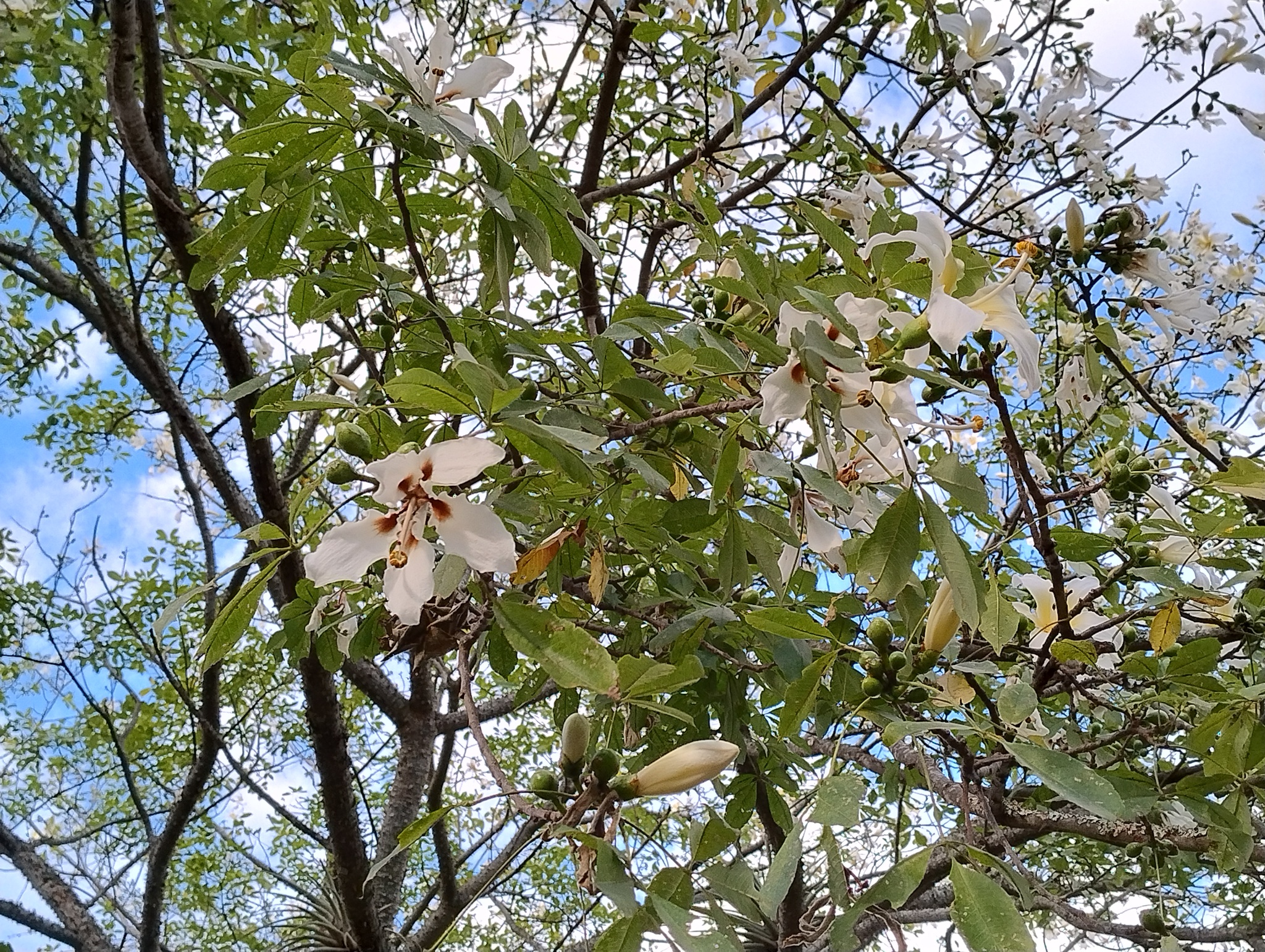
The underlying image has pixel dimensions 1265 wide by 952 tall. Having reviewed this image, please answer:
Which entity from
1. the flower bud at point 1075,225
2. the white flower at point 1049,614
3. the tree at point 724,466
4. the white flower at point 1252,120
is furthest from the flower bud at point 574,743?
the white flower at point 1252,120

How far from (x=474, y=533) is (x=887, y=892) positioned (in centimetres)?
42

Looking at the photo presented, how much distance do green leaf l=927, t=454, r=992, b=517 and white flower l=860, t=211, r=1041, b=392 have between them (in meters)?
0.11

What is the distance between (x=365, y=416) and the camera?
0.95 m

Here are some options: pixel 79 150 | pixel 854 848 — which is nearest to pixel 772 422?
pixel 79 150

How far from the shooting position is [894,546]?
0.72m

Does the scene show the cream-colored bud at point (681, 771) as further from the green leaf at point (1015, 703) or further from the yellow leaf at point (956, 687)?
the yellow leaf at point (956, 687)

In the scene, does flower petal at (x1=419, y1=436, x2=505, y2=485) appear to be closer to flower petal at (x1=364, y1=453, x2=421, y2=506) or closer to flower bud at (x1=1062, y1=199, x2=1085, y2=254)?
flower petal at (x1=364, y1=453, x2=421, y2=506)

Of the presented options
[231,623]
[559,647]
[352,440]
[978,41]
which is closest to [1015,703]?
[559,647]

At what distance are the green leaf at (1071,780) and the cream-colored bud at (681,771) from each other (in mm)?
212

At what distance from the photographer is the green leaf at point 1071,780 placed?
0.59 meters

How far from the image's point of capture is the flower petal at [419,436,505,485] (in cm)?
64

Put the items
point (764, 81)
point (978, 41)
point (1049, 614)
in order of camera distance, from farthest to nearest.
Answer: point (764, 81), point (978, 41), point (1049, 614)

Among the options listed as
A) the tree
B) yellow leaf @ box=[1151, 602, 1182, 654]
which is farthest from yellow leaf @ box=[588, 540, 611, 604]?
yellow leaf @ box=[1151, 602, 1182, 654]

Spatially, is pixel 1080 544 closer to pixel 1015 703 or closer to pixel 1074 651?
pixel 1074 651
